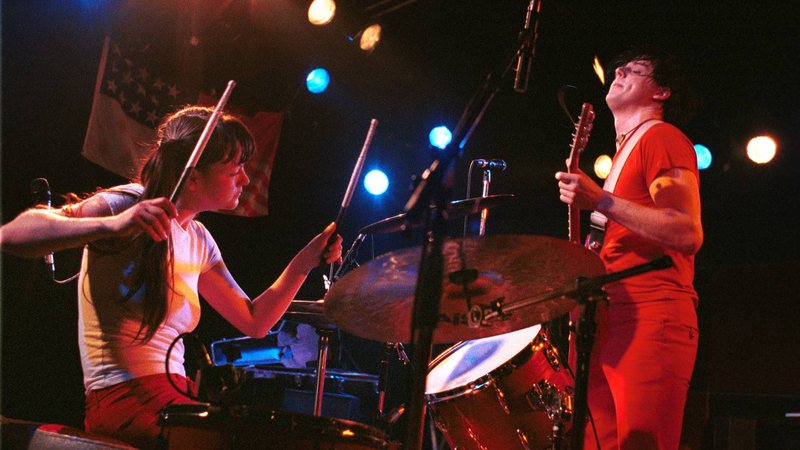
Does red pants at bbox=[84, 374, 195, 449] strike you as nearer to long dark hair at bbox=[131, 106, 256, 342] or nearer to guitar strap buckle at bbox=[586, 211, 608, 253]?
long dark hair at bbox=[131, 106, 256, 342]

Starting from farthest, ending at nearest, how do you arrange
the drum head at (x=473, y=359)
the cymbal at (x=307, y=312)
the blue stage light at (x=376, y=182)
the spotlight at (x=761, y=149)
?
the blue stage light at (x=376, y=182) → the spotlight at (x=761, y=149) → the cymbal at (x=307, y=312) → the drum head at (x=473, y=359)

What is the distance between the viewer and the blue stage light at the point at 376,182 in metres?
7.32

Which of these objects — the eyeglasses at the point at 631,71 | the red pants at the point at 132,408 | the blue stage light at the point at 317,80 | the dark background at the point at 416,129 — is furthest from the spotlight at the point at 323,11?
the red pants at the point at 132,408

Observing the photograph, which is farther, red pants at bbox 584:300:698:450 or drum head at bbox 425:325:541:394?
drum head at bbox 425:325:541:394

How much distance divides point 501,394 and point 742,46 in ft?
15.2

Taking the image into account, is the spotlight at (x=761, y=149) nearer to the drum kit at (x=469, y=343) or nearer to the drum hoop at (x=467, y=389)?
the drum kit at (x=469, y=343)

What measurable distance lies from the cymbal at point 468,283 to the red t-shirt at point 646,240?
0.96 feet

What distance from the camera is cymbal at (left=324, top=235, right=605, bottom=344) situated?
1.93 metres

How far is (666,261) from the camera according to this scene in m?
1.77

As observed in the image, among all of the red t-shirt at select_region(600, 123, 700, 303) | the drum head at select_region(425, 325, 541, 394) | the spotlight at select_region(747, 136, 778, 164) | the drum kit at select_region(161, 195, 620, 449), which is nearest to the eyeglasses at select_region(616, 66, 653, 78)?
the red t-shirt at select_region(600, 123, 700, 303)

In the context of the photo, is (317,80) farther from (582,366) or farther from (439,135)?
(582,366)

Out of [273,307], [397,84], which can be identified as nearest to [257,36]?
[397,84]

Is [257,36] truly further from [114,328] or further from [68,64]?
[114,328]

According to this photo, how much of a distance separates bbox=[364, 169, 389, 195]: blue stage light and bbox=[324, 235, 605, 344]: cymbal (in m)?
4.96
